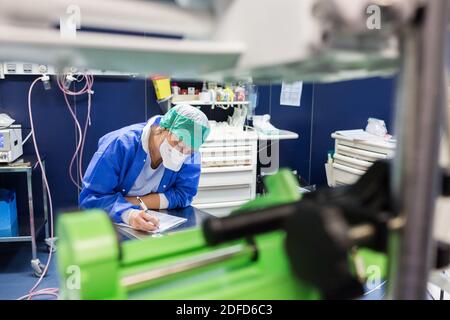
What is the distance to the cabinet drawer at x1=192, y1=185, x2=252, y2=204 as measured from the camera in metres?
3.01

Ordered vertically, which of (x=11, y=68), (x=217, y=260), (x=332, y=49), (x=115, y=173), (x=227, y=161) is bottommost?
(x=227, y=161)

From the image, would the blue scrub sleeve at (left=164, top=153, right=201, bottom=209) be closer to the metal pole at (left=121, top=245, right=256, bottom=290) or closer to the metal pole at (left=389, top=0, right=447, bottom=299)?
the metal pole at (left=121, top=245, right=256, bottom=290)

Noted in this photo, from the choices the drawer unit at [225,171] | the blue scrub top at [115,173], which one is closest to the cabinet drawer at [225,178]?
the drawer unit at [225,171]

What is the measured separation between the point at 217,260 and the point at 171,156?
1.37 m

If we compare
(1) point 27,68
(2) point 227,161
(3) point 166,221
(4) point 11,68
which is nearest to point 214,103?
(2) point 227,161

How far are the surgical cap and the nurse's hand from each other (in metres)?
0.40

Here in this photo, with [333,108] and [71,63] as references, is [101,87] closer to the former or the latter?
[333,108]

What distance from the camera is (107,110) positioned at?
317 cm

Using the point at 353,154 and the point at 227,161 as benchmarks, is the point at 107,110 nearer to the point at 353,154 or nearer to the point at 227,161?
the point at 227,161

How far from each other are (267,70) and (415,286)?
0.80 ft

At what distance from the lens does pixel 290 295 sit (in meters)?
0.46

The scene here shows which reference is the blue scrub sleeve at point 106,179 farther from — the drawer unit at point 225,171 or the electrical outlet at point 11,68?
the electrical outlet at point 11,68

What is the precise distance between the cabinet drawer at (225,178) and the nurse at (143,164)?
1019mm

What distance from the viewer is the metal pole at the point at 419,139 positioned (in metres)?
0.32
